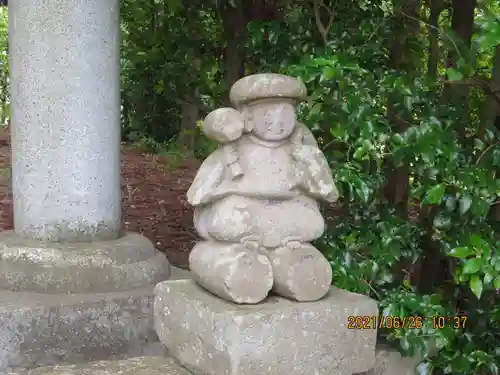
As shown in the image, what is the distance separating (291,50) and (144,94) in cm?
545

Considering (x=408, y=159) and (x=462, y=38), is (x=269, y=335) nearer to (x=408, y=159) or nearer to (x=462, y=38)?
(x=408, y=159)

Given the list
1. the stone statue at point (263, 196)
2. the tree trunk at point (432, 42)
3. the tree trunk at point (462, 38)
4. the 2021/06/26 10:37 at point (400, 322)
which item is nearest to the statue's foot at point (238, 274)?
the stone statue at point (263, 196)

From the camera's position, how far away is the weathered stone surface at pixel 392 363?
2.44 metres

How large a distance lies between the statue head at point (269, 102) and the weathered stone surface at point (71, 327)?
2.94ft

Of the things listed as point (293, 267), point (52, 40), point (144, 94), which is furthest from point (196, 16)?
point (144, 94)

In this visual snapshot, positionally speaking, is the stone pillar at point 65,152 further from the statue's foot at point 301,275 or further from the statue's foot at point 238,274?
the statue's foot at point 301,275

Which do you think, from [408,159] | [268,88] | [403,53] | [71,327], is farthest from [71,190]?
[403,53]

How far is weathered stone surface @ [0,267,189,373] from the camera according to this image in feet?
8.05

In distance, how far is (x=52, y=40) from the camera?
263 cm

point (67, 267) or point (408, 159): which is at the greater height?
point (408, 159)

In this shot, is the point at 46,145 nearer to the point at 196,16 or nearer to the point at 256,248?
the point at 256,248

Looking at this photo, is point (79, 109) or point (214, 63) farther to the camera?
point (214, 63)
